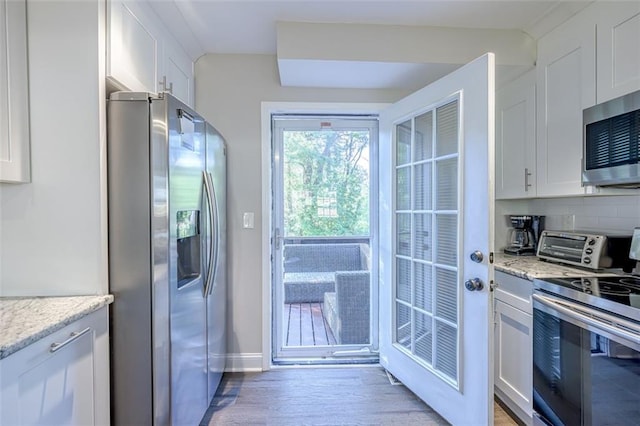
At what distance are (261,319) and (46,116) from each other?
71.6 inches

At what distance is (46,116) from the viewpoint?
4.34 ft

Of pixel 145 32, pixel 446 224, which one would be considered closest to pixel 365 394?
pixel 446 224

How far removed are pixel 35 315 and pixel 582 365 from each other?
218cm

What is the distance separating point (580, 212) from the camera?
218cm

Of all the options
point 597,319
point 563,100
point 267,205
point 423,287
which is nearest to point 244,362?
point 267,205

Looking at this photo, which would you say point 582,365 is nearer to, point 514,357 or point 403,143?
point 514,357

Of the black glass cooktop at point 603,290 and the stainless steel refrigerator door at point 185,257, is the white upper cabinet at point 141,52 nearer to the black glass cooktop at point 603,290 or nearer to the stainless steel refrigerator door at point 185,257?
the stainless steel refrigerator door at point 185,257

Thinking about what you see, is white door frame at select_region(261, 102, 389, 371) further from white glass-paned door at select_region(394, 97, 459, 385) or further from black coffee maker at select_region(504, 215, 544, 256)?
black coffee maker at select_region(504, 215, 544, 256)

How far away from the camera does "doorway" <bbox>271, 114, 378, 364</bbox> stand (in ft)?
8.88

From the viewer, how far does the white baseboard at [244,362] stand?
249cm

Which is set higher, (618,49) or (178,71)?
(178,71)

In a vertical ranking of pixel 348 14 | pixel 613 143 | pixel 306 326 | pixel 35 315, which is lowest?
pixel 306 326

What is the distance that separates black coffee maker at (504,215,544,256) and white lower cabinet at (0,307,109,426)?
261 cm

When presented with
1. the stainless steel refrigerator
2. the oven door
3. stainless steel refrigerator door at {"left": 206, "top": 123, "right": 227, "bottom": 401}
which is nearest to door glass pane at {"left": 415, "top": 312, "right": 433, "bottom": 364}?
the oven door
